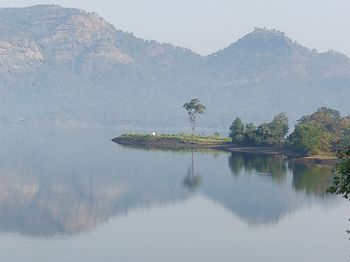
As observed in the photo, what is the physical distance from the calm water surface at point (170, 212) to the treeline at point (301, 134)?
→ 8243mm

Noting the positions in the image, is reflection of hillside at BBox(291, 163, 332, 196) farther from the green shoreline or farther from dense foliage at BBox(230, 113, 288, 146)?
dense foliage at BBox(230, 113, 288, 146)

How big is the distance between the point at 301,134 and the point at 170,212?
55.8 m

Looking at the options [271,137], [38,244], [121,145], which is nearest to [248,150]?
[271,137]

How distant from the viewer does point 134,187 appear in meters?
89.4

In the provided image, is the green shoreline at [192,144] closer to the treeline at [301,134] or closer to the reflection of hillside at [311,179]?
the treeline at [301,134]

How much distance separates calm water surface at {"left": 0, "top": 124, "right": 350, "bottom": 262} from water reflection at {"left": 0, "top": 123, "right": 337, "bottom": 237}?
0.13 meters

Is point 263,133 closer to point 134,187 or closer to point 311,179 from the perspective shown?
point 311,179

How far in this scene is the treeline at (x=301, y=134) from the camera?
120 metres

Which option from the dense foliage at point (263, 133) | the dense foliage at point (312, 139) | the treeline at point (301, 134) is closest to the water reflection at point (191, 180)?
the dense foliage at point (312, 139)

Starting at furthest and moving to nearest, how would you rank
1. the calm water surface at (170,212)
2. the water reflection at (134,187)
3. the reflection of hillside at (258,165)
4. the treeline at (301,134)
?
the treeline at (301,134), the reflection of hillside at (258,165), the water reflection at (134,187), the calm water surface at (170,212)

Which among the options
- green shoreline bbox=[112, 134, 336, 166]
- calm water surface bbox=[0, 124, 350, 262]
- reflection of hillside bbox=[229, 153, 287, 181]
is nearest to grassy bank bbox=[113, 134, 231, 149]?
green shoreline bbox=[112, 134, 336, 166]

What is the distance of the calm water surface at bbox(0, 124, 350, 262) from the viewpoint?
5431 centimetres

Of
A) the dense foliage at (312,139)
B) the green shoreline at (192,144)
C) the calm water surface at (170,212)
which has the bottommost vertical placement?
the calm water surface at (170,212)

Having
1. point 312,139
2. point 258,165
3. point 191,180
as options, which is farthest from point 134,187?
point 312,139
